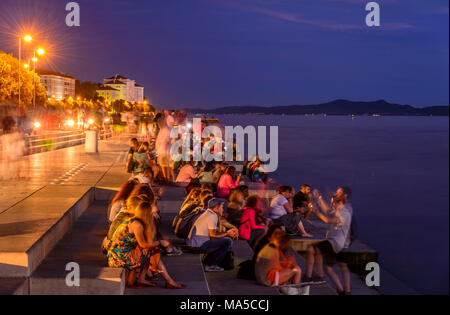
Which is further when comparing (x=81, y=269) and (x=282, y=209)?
(x=282, y=209)

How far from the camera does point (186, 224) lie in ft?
28.8

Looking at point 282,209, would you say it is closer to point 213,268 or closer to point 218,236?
point 218,236

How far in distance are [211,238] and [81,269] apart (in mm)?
2149

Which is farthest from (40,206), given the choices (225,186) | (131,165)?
(131,165)

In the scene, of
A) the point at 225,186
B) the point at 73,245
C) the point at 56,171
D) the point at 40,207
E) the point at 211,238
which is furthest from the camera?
the point at 56,171

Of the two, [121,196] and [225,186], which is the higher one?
[121,196]

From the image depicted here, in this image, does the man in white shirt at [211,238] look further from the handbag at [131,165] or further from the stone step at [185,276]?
the handbag at [131,165]

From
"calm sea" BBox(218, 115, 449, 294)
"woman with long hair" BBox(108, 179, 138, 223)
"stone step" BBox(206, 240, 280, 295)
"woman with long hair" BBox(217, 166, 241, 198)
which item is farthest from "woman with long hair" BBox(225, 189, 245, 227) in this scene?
"calm sea" BBox(218, 115, 449, 294)

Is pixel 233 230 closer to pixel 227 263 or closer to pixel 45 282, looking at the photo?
pixel 227 263

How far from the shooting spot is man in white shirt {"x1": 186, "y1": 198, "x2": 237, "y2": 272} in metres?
7.77

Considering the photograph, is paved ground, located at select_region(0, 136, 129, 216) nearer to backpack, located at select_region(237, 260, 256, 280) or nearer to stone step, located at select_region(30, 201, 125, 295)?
stone step, located at select_region(30, 201, 125, 295)

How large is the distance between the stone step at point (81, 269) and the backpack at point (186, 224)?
1.29 metres
